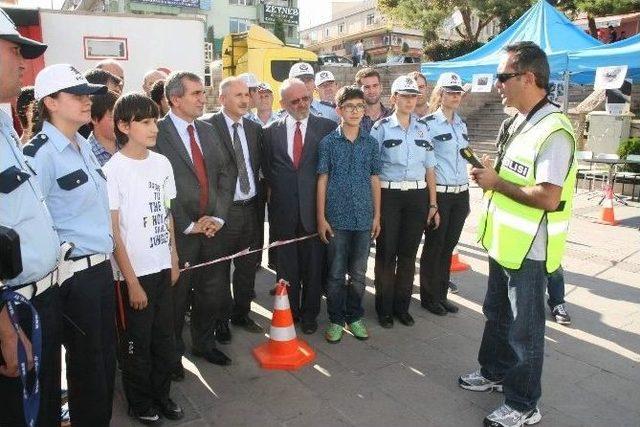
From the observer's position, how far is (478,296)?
5.02 meters

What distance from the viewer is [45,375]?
216 cm

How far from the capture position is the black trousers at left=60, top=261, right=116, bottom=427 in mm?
2346

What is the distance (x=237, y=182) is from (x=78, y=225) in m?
1.69

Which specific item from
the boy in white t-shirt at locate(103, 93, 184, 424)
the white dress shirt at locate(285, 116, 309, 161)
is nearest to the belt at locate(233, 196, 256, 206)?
the white dress shirt at locate(285, 116, 309, 161)

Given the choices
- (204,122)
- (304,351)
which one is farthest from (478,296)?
(204,122)

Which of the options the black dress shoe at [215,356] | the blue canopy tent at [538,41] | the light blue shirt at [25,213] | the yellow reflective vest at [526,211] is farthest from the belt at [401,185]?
the blue canopy tent at [538,41]

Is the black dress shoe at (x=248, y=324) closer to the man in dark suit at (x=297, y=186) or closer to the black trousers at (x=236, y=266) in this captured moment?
the black trousers at (x=236, y=266)

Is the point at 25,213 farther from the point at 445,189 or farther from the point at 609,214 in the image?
the point at 609,214

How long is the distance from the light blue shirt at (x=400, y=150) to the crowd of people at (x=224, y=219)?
0.5 inches

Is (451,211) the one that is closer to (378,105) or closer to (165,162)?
(378,105)

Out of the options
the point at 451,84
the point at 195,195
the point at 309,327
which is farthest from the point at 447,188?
the point at 195,195

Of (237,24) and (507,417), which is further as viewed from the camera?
(237,24)

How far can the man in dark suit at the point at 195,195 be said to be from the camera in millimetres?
3385

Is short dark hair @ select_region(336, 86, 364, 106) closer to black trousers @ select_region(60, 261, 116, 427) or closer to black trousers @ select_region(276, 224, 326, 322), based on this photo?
black trousers @ select_region(276, 224, 326, 322)
